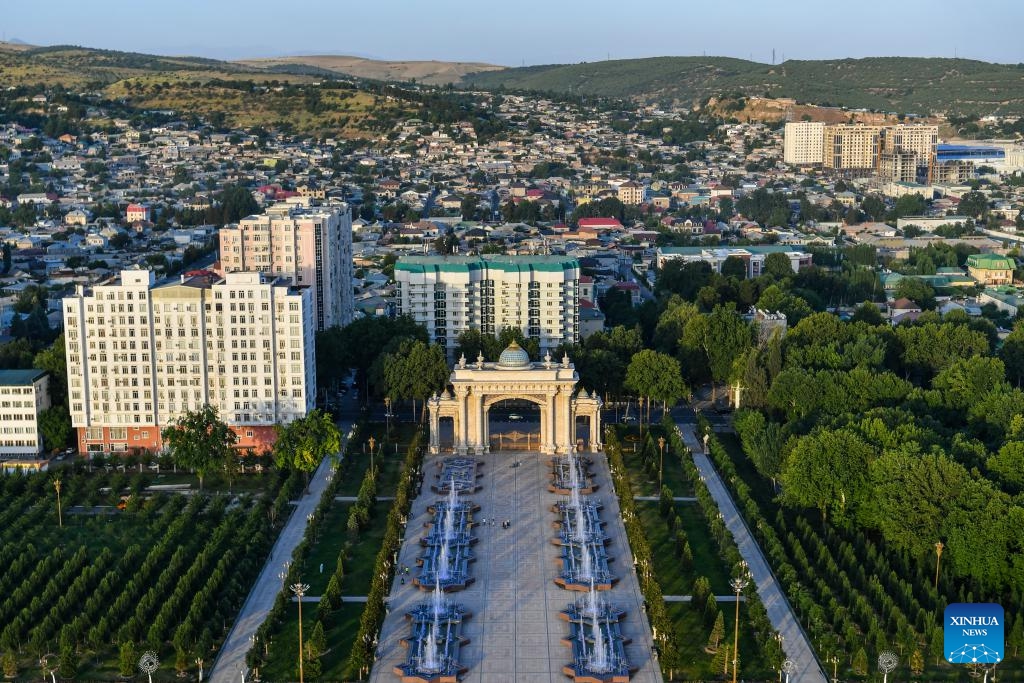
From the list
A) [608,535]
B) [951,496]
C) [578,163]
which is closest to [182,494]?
[608,535]

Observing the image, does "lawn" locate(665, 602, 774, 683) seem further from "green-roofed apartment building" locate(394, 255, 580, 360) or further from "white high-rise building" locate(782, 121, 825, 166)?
"white high-rise building" locate(782, 121, 825, 166)

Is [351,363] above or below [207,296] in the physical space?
below

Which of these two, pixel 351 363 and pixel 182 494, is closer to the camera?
pixel 182 494

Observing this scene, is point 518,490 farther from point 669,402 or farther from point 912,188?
point 912,188

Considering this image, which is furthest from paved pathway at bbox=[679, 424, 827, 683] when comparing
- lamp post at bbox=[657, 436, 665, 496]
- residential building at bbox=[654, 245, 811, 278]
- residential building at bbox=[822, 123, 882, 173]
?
residential building at bbox=[822, 123, 882, 173]

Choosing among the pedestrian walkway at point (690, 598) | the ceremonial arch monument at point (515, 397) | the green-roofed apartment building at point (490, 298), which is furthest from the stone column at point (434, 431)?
the pedestrian walkway at point (690, 598)

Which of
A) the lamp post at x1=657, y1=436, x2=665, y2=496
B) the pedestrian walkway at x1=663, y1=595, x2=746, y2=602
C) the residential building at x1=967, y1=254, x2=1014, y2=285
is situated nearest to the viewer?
the pedestrian walkway at x1=663, y1=595, x2=746, y2=602

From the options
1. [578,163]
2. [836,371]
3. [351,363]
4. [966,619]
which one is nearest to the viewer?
[966,619]
